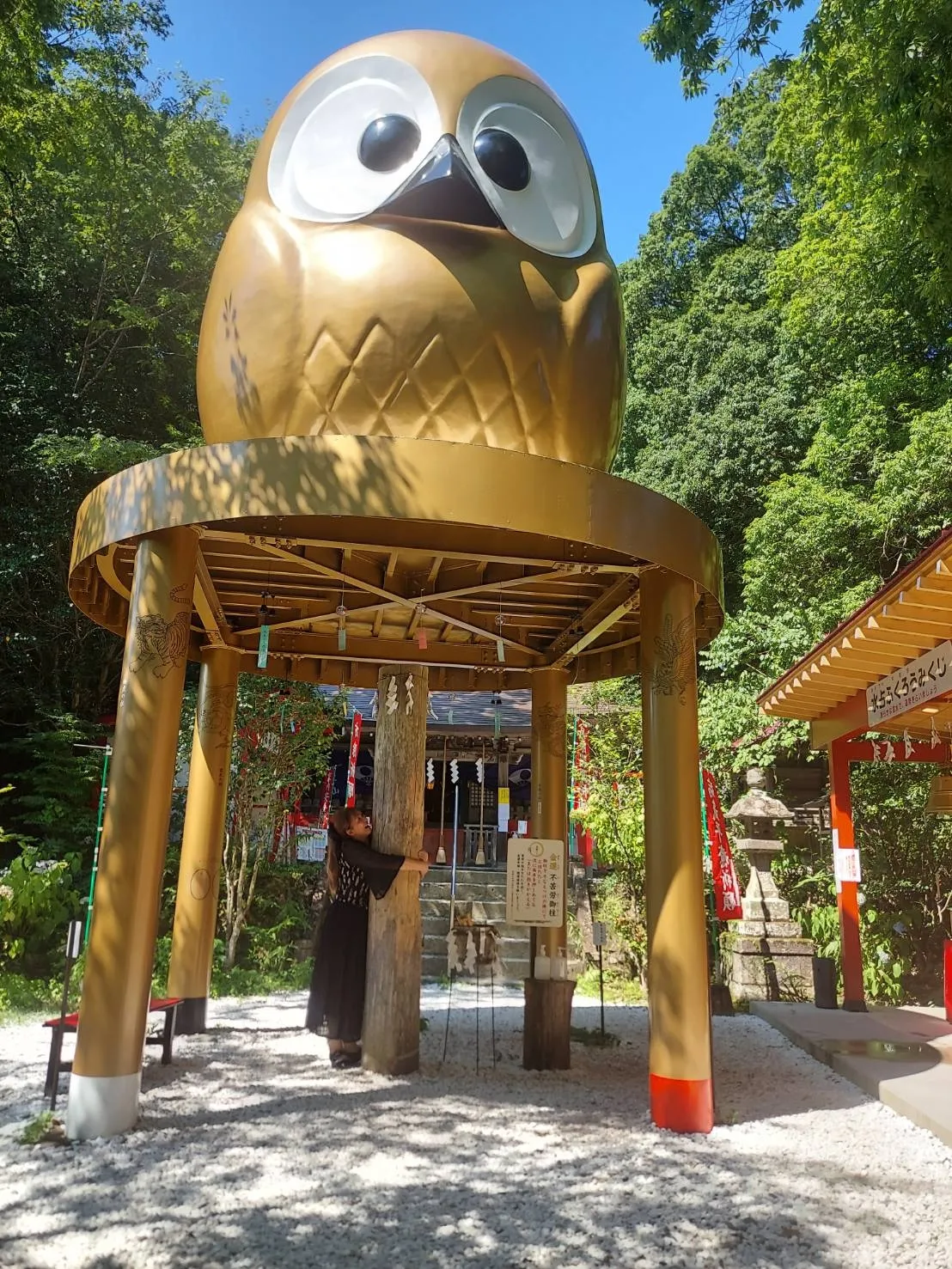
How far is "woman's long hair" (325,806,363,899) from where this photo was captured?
7.09 m

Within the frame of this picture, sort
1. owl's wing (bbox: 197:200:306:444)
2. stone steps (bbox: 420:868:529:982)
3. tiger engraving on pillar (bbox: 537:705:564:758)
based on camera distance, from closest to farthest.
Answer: owl's wing (bbox: 197:200:306:444), tiger engraving on pillar (bbox: 537:705:564:758), stone steps (bbox: 420:868:529:982)

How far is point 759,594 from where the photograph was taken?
16.5m

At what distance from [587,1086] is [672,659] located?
3479 mm

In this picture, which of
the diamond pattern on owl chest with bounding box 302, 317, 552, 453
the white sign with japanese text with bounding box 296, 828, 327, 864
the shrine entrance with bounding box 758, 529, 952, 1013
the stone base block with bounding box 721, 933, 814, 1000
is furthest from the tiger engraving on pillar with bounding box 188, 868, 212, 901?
the white sign with japanese text with bounding box 296, 828, 327, 864

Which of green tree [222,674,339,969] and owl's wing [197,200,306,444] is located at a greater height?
owl's wing [197,200,306,444]

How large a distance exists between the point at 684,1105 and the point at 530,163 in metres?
6.29

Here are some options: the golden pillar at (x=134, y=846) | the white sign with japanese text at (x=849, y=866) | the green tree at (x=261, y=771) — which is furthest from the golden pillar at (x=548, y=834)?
the green tree at (x=261, y=771)

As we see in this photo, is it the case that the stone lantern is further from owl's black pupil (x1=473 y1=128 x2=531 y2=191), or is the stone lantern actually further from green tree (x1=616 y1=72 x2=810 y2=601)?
green tree (x1=616 y1=72 x2=810 y2=601)

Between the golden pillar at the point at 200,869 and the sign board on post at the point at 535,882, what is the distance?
2.78 metres

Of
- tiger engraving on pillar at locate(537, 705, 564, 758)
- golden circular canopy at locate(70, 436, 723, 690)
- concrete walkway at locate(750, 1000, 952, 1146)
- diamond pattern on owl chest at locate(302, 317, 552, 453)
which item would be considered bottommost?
concrete walkway at locate(750, 1000, 952, 1146)

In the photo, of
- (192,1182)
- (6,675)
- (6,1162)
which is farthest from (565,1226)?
(6,675)

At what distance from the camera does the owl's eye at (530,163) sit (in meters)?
5.92

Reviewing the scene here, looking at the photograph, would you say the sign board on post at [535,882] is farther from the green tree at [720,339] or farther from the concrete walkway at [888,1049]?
the green tree at [720,339]

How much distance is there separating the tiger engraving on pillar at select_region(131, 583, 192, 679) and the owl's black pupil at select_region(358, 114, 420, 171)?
3141 millimetres
